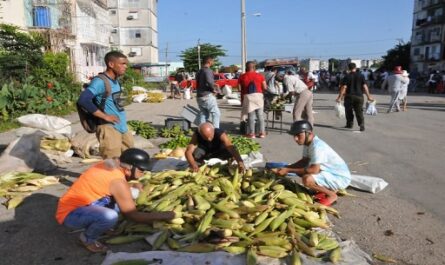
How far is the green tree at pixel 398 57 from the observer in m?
63.4

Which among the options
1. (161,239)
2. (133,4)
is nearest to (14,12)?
(161,239)

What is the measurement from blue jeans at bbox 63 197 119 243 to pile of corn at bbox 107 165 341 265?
0.22 m

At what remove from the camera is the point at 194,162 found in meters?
6.18

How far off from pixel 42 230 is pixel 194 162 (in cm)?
230

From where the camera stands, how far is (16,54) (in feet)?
57.9

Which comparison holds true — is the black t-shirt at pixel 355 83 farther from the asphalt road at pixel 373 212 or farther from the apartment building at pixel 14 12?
the apartment building at pixel 14 12

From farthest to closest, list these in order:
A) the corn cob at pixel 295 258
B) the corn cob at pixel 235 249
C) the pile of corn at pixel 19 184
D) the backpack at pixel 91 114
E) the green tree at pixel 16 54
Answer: the green tree at pixel 16 54 → the pile of corn at pixel 19 184 → the backpack at pixel 91 114 → the corn cob at pixel 235 249 → the corn cob at pixel 295 258

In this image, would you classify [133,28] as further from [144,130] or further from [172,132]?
[172,132]

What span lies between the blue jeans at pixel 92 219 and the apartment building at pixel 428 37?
2336 inches

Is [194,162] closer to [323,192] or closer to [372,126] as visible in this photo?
[323,192]

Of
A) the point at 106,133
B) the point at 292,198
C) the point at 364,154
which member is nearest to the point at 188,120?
the point at 364,154

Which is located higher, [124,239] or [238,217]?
[238,217]

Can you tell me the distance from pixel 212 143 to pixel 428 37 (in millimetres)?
65554

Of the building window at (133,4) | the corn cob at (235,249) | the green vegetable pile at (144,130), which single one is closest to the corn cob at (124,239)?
the corn cob at (235,249)
